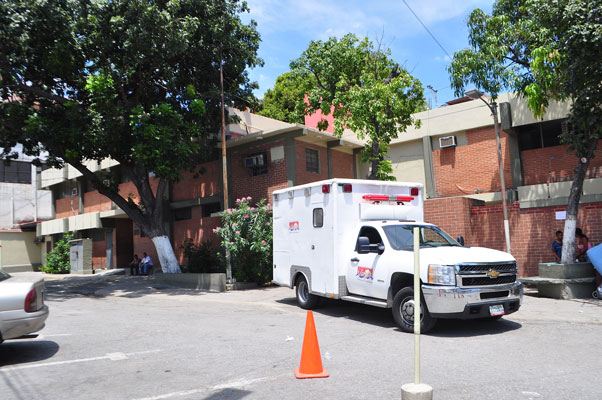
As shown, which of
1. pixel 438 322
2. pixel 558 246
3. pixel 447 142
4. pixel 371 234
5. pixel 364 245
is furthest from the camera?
pixel 447 142

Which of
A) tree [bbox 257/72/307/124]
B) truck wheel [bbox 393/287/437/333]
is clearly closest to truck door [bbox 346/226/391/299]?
truck wheel [bbox 393/287/437/333]

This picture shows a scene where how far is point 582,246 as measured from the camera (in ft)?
40.8

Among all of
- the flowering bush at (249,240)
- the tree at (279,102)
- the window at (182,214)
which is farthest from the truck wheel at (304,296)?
the tree at (279,102)

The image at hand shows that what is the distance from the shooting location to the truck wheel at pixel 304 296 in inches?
434

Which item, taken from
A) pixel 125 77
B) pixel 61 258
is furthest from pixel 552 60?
pixel 61 258

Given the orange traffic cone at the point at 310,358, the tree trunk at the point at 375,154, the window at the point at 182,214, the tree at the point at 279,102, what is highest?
the tree at the point at 279,102

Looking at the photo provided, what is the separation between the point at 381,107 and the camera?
16391 mm

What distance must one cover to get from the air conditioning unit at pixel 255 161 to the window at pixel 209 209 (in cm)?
287

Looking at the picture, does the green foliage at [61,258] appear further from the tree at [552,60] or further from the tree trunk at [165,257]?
the tree at [552,60]

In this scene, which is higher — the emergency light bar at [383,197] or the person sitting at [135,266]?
the emergency light bar at [383,197]

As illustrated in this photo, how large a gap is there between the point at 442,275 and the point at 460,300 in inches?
18.9

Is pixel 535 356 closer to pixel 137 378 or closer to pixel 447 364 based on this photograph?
pixel 447 364

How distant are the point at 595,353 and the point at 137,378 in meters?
6.06

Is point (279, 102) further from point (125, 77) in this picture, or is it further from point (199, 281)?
point (199, 281)
